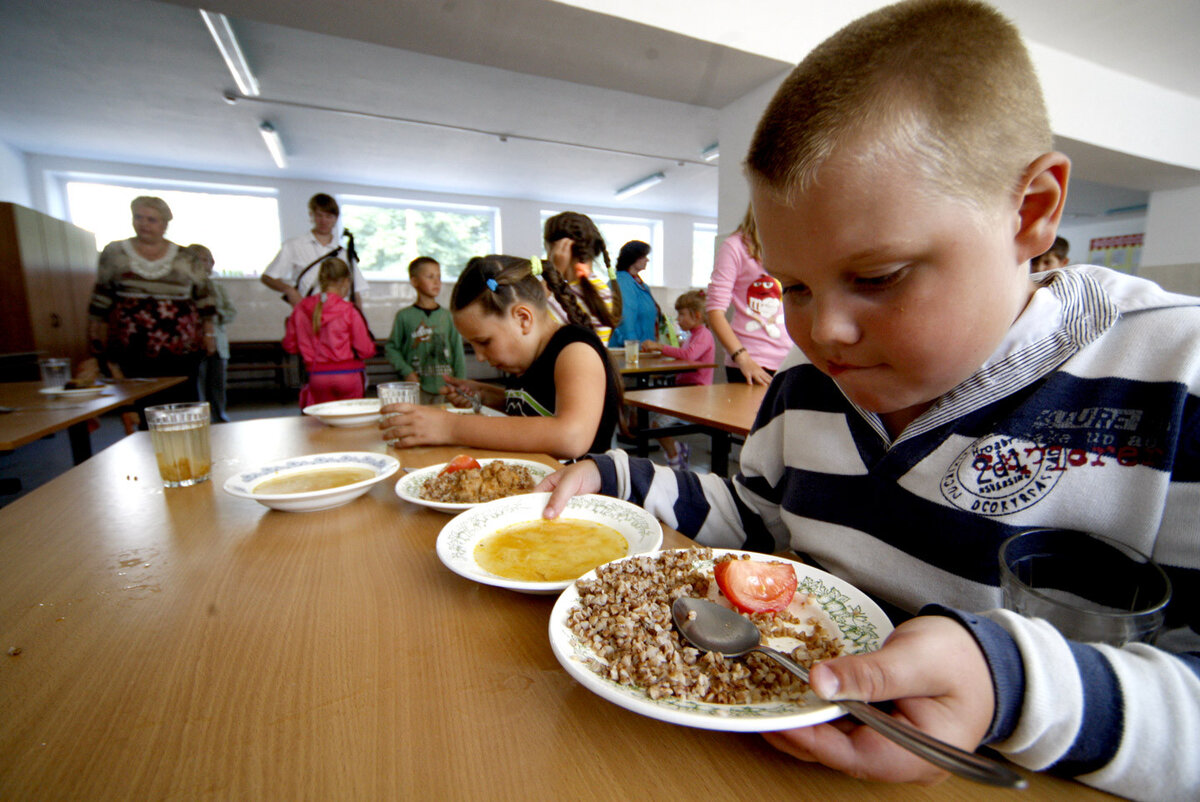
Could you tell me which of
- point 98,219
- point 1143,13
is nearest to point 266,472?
point 1143,13

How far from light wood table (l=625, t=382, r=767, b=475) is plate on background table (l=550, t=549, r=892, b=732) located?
1.18 metres

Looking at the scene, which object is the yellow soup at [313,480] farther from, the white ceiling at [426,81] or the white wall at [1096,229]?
the white wall at [1096,229]

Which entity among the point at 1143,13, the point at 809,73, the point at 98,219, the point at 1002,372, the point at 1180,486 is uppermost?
the point at 1143,13

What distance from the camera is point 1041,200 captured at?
59 cm

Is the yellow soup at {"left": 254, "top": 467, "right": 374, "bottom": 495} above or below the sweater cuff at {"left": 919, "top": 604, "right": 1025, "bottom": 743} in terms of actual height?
below

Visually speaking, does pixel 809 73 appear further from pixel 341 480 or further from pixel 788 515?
pixel 341 480

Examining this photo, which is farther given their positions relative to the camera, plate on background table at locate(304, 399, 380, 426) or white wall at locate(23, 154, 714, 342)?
white wall at locate(23, 154, 714, 342)

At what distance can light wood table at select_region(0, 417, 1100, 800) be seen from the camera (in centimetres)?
42

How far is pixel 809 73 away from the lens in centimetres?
62

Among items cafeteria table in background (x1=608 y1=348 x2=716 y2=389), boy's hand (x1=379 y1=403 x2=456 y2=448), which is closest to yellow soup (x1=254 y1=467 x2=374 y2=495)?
boy's hand (x1=379 y1=403 x2=456 y2=448)

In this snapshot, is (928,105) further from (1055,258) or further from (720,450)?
(1055,258)

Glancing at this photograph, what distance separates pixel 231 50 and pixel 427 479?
5.05 metres

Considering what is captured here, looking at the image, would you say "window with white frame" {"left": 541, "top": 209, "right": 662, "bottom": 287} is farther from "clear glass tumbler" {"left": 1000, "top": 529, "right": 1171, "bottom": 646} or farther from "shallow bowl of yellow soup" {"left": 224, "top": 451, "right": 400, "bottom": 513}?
"clear glass tumbler" {"left": 1000, "top": 529, "right": 1171, "bottom": 646}

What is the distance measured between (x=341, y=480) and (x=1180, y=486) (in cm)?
128
